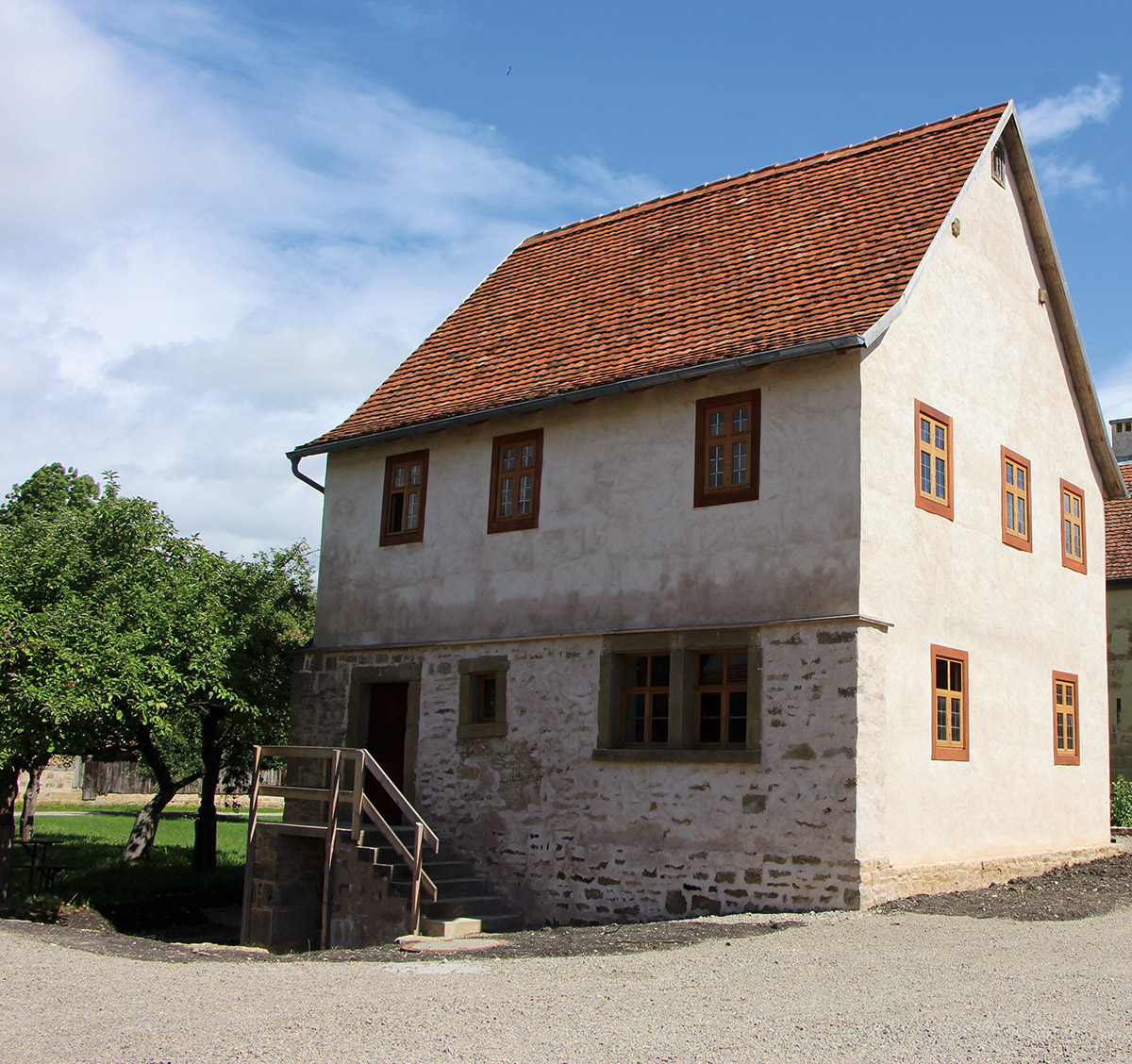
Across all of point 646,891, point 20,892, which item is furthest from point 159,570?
point 646,891

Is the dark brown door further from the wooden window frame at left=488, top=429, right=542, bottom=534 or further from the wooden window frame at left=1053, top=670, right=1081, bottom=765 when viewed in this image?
the wooden window frame at left=1053, top=670, right=1081, bottom=765

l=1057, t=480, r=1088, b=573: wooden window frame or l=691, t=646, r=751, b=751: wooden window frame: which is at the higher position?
l=1057, t=480, r=1088, b=573: wooden window frame

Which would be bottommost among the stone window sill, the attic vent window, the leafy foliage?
the leafy foliage

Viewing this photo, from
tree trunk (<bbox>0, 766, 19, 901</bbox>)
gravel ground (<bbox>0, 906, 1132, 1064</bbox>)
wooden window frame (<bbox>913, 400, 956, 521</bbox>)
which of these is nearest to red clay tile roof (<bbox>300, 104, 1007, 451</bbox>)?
wooden window frame (<bbox>913, 400, 956, 521</bbox>)

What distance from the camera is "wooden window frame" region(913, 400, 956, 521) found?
554 inches

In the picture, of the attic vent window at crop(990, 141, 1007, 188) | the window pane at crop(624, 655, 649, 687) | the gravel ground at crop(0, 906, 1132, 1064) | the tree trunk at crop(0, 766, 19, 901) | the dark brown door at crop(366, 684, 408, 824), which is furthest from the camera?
the dark brown door at crop(366, 684, 408, 824)

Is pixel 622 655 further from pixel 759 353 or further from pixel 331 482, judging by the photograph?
pixel 331 482

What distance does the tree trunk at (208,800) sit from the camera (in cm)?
1984

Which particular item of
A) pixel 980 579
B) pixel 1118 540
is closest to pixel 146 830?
pixel 980 579

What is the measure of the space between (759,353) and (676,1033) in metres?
7.85

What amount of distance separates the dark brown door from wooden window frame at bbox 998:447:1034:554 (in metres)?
8.14

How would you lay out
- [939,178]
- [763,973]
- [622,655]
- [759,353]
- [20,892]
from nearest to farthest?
[763,973], [759,353], [622,655], [939,178], [20,892]

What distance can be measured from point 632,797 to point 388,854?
3002 millimetres

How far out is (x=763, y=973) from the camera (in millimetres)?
9211
